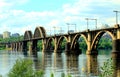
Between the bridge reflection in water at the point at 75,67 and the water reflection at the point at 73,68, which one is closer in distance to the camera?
the bridge reflection in water at the point at 75,67

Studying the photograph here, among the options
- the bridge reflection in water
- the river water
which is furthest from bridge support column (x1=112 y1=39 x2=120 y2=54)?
the bridge reflection in water

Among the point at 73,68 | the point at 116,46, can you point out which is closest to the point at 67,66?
the point at 73,68

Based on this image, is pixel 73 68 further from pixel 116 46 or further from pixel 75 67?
pixel 116 46

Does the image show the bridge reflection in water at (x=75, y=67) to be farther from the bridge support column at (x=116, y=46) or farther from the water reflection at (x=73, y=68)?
the bridge support column at (x=116, y=46)

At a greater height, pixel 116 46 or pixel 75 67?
pixel 116 46

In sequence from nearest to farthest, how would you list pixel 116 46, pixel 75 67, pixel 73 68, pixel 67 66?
1. pixel 73 68
2. pixel 75 67
3. pixel 67 66
4. pixel 116 46

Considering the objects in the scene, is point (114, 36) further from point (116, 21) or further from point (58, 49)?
point (58, 49)

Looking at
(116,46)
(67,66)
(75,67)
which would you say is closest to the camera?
(75,67)

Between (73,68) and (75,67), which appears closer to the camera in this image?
(73,68)

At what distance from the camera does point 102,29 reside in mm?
140500

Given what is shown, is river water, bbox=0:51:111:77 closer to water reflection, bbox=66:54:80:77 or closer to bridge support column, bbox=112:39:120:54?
water reflection, bbox=66:54:80:77

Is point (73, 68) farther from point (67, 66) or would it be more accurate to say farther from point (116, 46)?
point (116, 46)

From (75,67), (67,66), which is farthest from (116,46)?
(75,67)

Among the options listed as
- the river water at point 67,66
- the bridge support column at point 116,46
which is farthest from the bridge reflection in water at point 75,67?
the bridge support column at point 116,46
